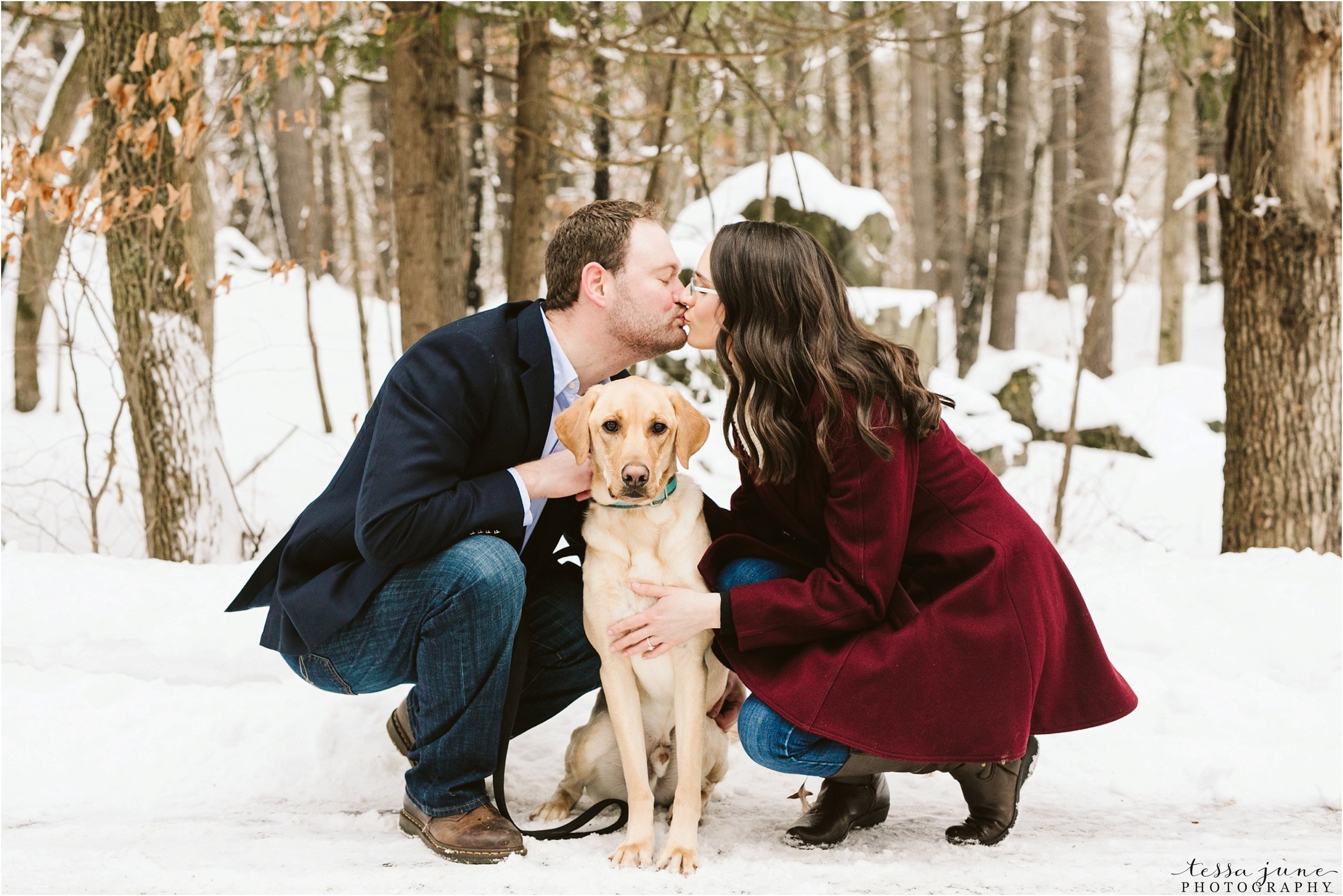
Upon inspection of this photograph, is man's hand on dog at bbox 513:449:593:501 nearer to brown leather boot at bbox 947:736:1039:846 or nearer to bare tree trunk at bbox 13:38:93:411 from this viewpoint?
brown leather boot at bbox 947:736:1039:846

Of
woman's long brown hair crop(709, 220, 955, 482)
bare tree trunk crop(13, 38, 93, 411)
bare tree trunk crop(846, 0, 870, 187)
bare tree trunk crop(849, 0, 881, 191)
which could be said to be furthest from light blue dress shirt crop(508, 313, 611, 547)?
bare tree trunk crop(849, 0, 881, 191)

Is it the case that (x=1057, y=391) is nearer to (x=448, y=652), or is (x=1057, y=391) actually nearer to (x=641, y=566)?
(x=641, y=566)

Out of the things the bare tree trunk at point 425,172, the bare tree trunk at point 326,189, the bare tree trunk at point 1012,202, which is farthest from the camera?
the bare tree trunk at point 326,189

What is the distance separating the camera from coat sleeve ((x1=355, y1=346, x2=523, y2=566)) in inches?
107

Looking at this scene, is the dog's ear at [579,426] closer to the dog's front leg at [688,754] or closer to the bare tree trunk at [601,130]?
the dog's front leg at [688,754]

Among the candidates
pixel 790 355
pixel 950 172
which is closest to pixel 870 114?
pixel 950 172

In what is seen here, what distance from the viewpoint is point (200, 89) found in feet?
15.7

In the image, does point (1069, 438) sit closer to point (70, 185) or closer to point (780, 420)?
point (780, 420)

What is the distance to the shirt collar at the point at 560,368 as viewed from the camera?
10.4 feet

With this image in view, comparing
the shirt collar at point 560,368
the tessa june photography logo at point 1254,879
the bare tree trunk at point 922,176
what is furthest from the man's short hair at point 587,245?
the bare tree trunk at point 922,176

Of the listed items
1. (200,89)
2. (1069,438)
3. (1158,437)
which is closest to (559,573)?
(200,89)

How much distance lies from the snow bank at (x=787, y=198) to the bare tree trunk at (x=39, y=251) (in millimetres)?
5132

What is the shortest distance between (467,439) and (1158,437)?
10.6 meters

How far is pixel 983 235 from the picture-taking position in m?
15.5
